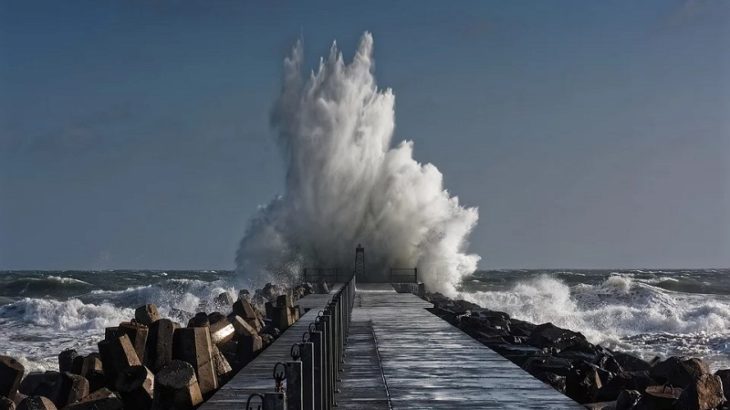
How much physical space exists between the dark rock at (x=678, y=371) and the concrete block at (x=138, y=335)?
7.13 meters

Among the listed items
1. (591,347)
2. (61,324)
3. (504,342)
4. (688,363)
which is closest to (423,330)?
(504,342)

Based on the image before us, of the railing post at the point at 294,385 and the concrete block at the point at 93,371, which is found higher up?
the railing post at the point at 294,385

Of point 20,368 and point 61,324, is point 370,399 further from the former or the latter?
point 61,324

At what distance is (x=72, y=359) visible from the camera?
12344 millimetres

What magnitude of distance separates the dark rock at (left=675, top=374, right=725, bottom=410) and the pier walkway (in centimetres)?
129

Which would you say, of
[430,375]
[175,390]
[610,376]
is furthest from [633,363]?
[175,390]

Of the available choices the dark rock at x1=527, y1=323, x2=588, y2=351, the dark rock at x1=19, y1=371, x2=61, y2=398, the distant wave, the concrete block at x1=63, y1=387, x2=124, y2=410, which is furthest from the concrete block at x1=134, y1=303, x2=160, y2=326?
the distant wave

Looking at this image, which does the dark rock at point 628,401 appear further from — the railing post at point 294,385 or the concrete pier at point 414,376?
the railing post at point 294,385

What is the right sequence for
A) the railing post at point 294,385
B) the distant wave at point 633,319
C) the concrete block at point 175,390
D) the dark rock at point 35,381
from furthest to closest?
the distant wave at point 633,319, the dark rock at point 35,381, the concrete block at point 175,390, the railing post at point 294,385

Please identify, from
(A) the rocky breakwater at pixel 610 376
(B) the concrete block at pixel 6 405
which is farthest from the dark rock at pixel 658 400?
(B) the concrete block at pixel 6 405

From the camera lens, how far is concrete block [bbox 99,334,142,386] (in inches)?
416

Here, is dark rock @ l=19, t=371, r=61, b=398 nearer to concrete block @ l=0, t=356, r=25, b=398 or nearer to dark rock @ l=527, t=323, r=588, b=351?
concrete block @ l=0, t=356, r=25, b=398

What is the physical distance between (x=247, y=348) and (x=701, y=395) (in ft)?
24.7

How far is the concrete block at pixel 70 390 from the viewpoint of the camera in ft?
32.4
